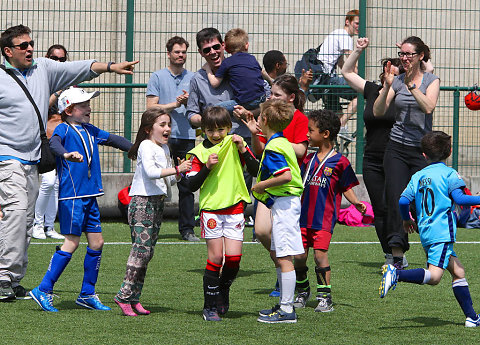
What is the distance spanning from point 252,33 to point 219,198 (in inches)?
268

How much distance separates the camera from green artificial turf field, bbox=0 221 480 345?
5754mm

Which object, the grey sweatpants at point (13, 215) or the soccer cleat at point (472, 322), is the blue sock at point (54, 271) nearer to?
the grey sweatpants at point (13, 215)

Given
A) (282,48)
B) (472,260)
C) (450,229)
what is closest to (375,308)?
(450,229)

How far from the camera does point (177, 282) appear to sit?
7.91 metres

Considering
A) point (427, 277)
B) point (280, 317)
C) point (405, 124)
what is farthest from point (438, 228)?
point (405, 124)

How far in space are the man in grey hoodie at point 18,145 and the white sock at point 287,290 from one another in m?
2.01

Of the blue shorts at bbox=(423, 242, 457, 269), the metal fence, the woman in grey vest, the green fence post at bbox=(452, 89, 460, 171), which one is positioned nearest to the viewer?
the blue shorts at bbox=(423, 242, 457, 269)

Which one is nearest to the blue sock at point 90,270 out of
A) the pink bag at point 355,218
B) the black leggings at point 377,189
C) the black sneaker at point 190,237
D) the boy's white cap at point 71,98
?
the boy's white cap at point 71,98

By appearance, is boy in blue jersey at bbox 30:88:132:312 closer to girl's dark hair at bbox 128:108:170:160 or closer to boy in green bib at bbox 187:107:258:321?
girl's dark hair at bbox 128:108:170:160

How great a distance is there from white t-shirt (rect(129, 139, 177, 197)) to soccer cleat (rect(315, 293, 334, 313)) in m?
1.34

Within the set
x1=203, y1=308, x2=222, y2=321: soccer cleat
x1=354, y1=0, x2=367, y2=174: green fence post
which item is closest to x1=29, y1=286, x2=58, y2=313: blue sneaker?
x1=203, y1=308, x2=222, y2=321: soccer cleat

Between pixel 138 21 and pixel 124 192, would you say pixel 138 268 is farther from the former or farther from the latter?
pixel 138 21

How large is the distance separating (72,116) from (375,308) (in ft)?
8.55

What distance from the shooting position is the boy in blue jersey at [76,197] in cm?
661
